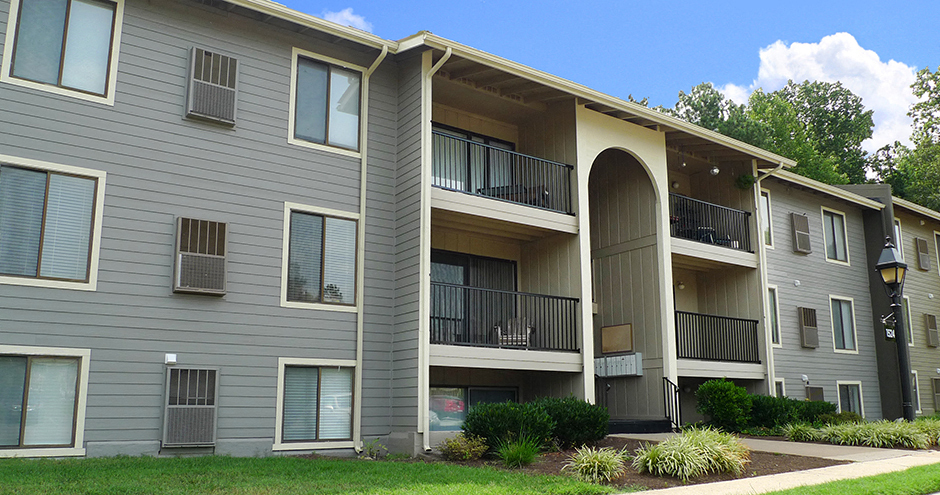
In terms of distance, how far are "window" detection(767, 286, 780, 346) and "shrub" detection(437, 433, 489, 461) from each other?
33.1 ft

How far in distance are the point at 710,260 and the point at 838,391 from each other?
6.09m

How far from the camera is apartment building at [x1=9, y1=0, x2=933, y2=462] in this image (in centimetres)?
1005

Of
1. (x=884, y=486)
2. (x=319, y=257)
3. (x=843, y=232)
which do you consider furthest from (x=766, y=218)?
(x=319, y=257)

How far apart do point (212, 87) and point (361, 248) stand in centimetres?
336

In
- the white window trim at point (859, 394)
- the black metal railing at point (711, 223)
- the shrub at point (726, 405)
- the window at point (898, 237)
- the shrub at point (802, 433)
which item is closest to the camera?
the shrub at point (802, 433)

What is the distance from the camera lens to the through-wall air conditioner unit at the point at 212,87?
11273 millimetres

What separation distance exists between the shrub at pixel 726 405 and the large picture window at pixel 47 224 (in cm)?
1137

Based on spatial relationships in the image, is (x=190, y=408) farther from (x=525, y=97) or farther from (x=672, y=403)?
(x=672, y=403)

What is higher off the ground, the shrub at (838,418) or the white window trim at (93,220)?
the white window trim at (93,220)

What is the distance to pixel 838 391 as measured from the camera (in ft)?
65.3

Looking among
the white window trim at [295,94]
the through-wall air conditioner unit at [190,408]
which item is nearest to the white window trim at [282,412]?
the through-wall air conditioner unit at [190,408]

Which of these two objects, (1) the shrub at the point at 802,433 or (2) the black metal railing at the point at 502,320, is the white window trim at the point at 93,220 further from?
(1) the shrub at the point at 802,433

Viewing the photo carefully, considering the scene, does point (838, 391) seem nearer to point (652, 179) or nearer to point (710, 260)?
point (710, 260)

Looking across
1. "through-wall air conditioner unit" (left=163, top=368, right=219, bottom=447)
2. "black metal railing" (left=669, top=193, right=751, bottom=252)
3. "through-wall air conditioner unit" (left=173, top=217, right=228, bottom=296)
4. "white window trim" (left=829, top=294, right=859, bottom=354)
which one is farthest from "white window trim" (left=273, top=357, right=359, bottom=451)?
"white window trim" (left=829, top=294, right=859, bottom=354)
